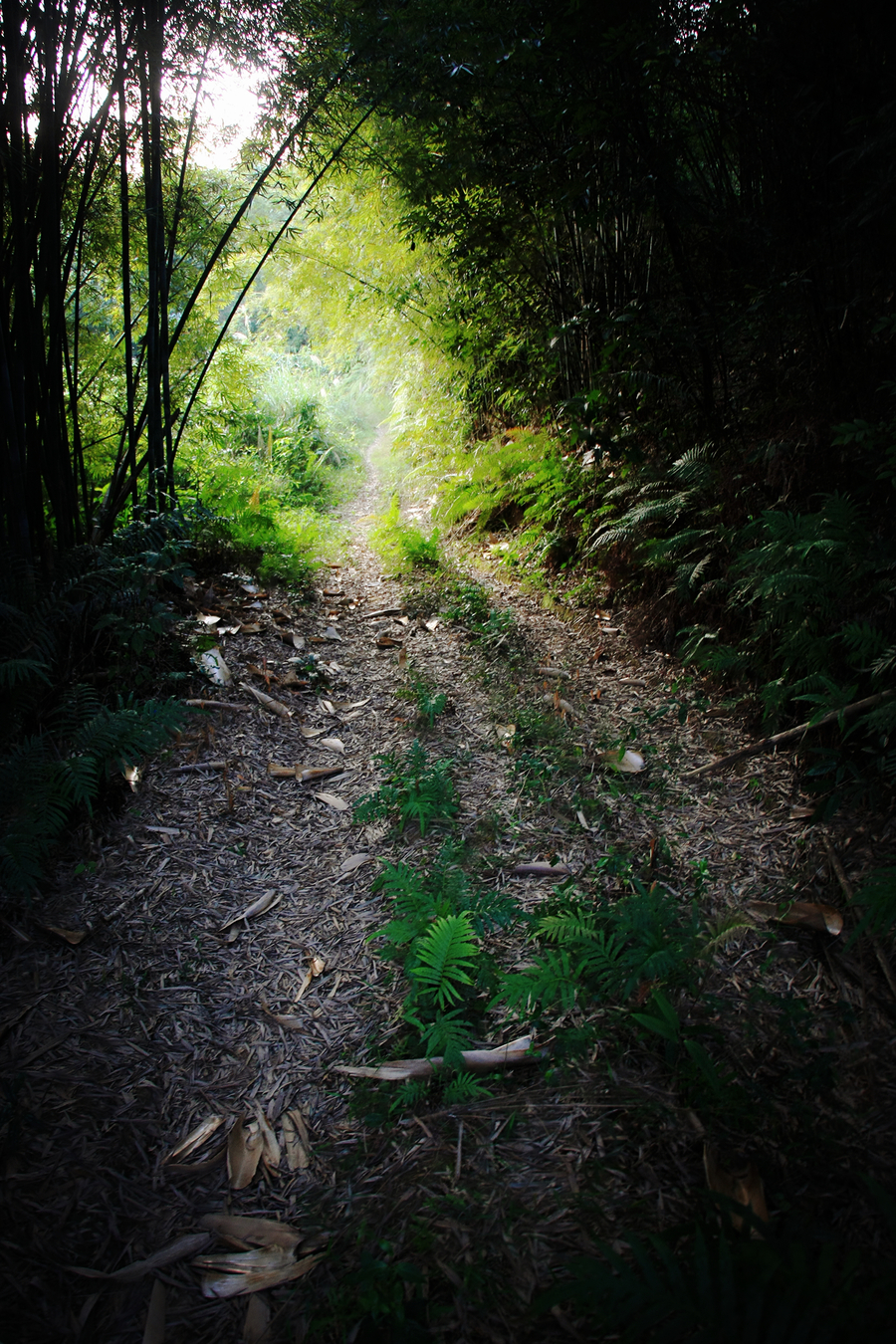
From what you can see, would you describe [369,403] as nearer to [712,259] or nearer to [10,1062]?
[712,259]

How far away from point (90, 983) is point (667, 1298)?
148cm

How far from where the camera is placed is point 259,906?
192cm

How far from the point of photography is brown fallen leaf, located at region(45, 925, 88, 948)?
5.61 feet

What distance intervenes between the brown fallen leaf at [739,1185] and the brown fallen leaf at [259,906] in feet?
4.36

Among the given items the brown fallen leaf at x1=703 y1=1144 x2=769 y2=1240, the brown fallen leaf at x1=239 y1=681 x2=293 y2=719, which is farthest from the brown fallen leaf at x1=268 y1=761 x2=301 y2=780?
the brown fallen leaf at x1=703 y1=1144 x2=769 y2=1240

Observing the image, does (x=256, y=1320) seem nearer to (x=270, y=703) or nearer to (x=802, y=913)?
(x=802, y=913)

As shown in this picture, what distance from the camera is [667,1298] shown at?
75 cm

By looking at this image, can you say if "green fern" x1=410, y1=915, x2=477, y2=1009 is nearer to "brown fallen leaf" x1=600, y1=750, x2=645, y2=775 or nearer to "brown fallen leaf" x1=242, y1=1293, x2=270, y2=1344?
"brown fallen leaf" x1=242, y1=1293, x2=270, y2=1344

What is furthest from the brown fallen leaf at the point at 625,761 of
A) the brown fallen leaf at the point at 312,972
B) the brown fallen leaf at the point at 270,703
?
the brown fallen leaf at the point at 270,703

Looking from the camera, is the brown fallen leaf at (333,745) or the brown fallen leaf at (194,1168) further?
the brown fallen leaf at (333,745)

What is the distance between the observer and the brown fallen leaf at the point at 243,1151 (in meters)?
1.23

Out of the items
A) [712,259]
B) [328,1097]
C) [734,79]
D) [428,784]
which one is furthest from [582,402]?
[328,1097]

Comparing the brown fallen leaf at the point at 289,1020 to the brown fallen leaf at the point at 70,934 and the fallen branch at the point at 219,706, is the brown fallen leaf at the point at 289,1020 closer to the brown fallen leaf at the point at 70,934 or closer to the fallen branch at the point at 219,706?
the brown fallen leaf at the point at 70,934

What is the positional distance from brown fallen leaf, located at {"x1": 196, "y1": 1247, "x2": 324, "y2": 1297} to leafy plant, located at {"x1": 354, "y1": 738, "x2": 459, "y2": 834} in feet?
3.73
